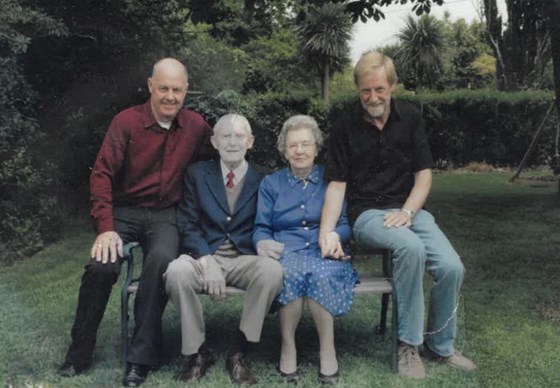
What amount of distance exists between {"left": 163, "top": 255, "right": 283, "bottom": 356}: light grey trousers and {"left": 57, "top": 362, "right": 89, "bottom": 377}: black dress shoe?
0.66m

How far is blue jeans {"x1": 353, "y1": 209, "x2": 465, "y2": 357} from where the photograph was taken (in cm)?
421

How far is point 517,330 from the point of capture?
16.9 feet

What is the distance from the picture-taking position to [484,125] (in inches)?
773

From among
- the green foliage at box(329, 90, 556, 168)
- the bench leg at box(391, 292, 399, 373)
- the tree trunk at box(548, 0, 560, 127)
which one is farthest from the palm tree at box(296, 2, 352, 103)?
the bench leg at box(391, 292, 399, 373)

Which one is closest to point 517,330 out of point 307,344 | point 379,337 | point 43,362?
point 379,337

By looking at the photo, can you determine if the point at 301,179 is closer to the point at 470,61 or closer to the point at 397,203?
the point at 397,203

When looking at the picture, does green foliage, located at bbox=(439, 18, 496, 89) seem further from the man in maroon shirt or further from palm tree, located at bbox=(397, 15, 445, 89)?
the man in maroon shirt

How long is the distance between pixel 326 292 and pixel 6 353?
2.17m

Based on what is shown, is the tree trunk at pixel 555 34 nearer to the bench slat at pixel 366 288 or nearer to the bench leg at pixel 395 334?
the bench slat at pixel 366 288

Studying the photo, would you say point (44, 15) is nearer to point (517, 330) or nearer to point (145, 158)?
point (145, 158)

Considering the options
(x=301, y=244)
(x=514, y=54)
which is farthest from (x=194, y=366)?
(x=514, y=54)

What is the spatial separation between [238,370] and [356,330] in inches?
49.9

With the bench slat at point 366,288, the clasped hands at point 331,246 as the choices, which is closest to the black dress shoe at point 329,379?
the bench slat at point 366,288

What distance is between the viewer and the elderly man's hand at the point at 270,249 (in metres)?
4.31
